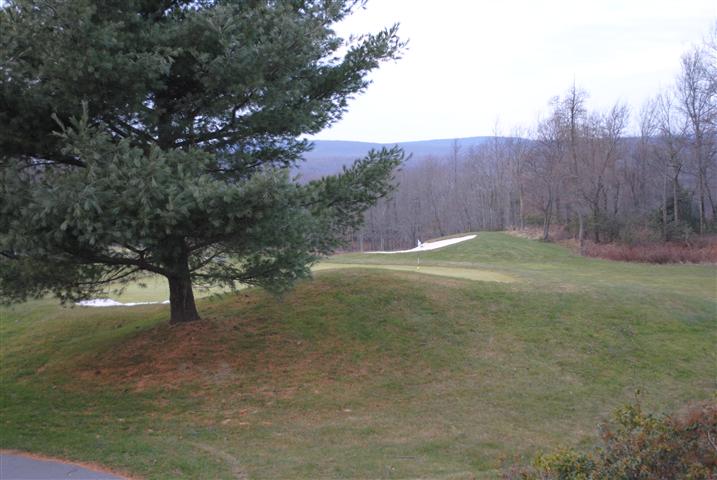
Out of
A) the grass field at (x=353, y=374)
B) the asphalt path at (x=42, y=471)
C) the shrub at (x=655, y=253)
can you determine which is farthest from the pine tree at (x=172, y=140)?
the shrub at (x=655, y=253)

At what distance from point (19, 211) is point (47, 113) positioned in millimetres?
1674

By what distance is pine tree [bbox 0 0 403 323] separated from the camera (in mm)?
7211

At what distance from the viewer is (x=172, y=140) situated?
946 centimetres

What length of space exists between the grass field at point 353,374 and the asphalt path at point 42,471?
0.84ft

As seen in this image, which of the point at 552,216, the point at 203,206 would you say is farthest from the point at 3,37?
the point at 552,216

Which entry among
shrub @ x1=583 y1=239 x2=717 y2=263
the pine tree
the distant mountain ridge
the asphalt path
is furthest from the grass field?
shrub @ x1=583 y1=239 x2=717 y2=263

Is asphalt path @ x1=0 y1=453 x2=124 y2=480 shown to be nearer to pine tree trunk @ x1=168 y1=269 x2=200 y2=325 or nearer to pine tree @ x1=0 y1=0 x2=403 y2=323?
pine tree @ x1=0 y1=0 x2=403 y2=323

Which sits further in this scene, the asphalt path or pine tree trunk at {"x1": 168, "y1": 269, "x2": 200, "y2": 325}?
pine tree trunk at {"x1": 168, "y1": 269, "x2": 200, "y2": 325}

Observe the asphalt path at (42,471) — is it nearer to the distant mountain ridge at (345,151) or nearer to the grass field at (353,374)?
the grass field at (353,374)

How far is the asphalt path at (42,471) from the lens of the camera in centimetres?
631

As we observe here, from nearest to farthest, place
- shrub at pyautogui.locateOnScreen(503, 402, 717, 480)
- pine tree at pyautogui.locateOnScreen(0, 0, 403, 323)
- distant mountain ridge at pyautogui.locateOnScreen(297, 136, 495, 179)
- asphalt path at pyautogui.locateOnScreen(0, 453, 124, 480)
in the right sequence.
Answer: shrub at pyautogui.locateOnScreen(503, 402, 717, 480) → asphalt path at pyautogui.locateOnScreen(0, 453, 124, 480) → pine tree at pyautogui.locateOnScreen(0, 0, 403, 323) → distant mountain ridge at pyautogui.locateOnScreen(297, 136, 495, 179)

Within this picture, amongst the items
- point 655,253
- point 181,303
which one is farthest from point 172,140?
point 655,253

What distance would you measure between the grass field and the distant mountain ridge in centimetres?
321

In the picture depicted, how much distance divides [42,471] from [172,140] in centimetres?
523
